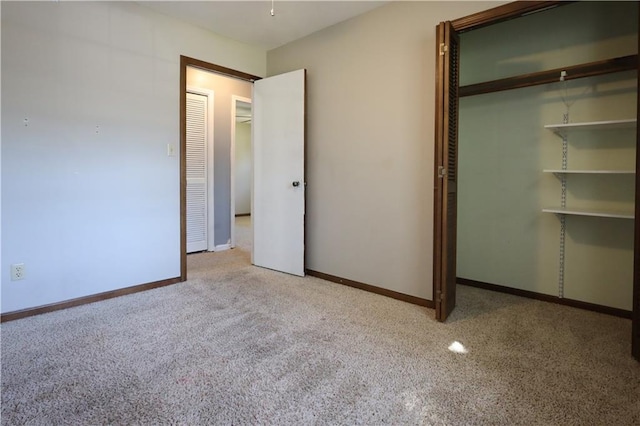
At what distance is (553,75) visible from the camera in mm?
2670

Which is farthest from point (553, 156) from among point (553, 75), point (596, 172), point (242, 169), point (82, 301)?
point (242, 169)

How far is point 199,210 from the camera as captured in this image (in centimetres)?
471

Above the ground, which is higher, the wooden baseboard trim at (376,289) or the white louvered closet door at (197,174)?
the white louvered closet door at (197,174)

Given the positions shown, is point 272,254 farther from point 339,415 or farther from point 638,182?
point 638,182

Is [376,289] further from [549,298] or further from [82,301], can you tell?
A: [82,301]

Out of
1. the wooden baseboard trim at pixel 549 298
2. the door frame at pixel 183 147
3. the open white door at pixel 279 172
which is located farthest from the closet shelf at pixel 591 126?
the door frame at pixel 183 147

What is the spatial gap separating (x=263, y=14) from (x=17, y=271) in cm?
275

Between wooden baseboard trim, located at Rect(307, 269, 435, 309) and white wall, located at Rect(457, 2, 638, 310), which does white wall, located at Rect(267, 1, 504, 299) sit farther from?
white wall, located at Rect(457, 2, 638, 310)

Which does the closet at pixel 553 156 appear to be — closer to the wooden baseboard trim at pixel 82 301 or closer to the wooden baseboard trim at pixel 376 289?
the wooden baseboard trim at pixel 376 289

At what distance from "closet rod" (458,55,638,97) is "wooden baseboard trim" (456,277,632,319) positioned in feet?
5.64

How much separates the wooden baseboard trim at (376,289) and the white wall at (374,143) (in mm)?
36

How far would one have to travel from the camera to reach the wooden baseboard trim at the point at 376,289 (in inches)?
108

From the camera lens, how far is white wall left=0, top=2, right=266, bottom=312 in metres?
2.38

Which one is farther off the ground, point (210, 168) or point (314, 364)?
point (210, 168)
